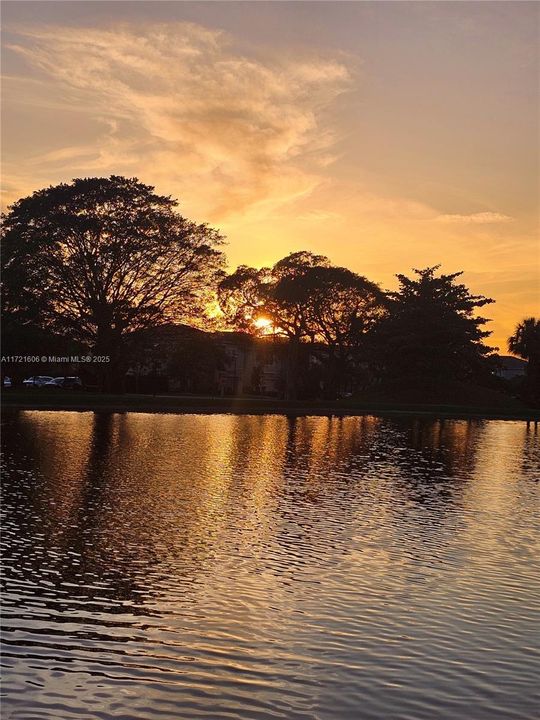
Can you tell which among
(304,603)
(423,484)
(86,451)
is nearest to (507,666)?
(304,603)

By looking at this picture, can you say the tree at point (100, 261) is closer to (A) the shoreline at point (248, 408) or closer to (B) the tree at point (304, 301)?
(A) the shoreline at point (248, 408)

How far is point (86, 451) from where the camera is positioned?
26875 millimetres

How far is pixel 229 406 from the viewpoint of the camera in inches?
2381

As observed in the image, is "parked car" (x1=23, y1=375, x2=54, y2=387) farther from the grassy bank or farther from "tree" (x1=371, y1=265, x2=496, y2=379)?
"tree" (x1=371, y1=265, x2=496, y2=379)

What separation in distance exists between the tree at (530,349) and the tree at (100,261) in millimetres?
36020

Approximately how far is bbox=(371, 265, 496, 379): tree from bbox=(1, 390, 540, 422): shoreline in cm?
918

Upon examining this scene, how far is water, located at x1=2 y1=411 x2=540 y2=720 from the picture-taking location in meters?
7.14

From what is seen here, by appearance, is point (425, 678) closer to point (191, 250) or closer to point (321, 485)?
point (321, 485)

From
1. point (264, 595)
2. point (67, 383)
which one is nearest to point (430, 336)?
point (67, 383)

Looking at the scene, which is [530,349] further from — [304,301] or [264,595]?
[264,595]

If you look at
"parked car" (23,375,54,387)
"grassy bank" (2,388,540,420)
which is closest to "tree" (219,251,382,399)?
"grassy bank" (2,388,540,420)

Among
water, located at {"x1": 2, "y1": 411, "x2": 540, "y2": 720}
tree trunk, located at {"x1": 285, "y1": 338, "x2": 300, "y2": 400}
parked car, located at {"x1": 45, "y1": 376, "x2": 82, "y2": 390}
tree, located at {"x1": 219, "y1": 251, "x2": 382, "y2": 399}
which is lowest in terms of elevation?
water, located at {"x1": 2, "y1": 411, "x2": 540, "y2": 720}

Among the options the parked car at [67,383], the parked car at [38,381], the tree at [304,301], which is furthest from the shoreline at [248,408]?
the parked car at [38,381]

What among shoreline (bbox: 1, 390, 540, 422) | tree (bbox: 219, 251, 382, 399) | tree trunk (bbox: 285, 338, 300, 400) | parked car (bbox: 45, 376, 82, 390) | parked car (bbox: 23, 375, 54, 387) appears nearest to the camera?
shoreline (bbox: 1, 390, 540, 422)
